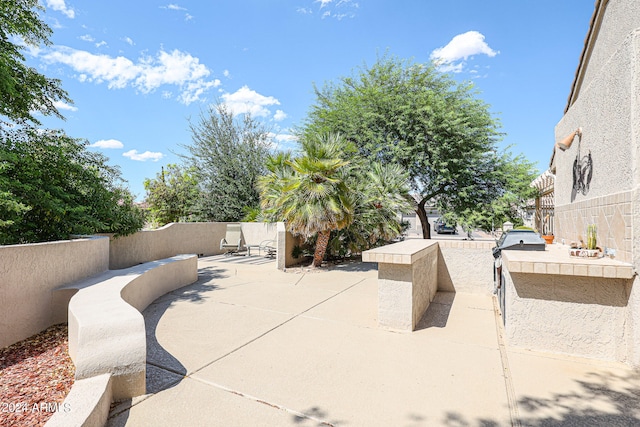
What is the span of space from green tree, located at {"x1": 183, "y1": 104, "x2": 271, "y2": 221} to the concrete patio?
500 inches

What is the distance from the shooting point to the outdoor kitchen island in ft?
10.9

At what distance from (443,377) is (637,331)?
A: 81.1 inches

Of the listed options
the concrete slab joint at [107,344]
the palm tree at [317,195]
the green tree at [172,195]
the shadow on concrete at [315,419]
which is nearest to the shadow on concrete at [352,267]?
the palm tree at [317,195]

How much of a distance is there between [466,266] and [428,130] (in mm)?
8742

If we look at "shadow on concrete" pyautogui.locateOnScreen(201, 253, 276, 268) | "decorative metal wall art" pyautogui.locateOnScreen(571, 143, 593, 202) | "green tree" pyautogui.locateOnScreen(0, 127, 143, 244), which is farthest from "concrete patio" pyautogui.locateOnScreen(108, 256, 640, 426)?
"shadow on concrete" pyautogui.locateOnScreen(201, 253, 276, 268)

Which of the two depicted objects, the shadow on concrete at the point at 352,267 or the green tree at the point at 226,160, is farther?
the green tree at the point at 226,160

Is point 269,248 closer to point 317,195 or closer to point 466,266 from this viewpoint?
point 317,195

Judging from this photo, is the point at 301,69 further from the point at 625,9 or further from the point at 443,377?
the point at 443,377

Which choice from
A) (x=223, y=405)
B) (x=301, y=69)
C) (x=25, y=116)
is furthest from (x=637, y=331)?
(x=301, y=69)

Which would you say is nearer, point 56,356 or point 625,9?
point 56,356

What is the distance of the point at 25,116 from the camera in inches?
264

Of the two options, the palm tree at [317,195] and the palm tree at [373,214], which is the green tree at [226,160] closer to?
the palm tree at [373,214]

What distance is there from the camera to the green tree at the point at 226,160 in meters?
17.6

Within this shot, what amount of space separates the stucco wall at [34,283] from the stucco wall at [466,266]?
23.0 ft
